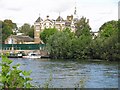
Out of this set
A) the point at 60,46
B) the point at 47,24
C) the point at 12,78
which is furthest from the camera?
the point at 47,24

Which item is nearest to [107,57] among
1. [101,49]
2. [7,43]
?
[101,49]

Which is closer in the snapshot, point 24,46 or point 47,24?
point 24,46

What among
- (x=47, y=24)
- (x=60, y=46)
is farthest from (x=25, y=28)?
(x=60, y=46)

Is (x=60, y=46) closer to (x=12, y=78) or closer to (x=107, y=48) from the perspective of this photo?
(x=107, y=48)

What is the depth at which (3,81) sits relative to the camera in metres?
6.09

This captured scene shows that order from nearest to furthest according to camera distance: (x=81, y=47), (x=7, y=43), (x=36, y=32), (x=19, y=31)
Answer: (x=81, y=47), (x=7, y=43), (x=36, y=32), (x=19, y=31)

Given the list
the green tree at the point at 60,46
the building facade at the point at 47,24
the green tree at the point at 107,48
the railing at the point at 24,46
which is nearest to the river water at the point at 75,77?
the green tree at the point at 107,48

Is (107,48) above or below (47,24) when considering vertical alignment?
below

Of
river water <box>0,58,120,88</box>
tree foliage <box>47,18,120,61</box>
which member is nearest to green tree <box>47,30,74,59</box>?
tree foliage <box>47,18,120,61</box>

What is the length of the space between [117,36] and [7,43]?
156 feet

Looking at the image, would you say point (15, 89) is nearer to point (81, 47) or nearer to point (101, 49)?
point (101, 49)

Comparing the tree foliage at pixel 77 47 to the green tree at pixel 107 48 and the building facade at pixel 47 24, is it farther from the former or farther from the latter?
the building facade at pixel 47 24

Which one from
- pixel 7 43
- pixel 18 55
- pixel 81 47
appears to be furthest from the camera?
pixel 7 43

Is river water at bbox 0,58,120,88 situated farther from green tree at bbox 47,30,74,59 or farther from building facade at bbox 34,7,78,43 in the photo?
building facade at bbox 34,7,78,43
